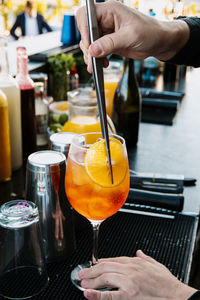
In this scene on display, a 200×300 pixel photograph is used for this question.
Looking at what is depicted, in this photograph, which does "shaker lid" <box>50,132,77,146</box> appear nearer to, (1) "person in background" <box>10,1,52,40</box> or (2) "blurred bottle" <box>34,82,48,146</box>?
(2) "blurred bottle" <box>34,82,48,146</box>

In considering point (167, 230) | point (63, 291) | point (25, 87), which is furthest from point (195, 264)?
point (25, 87)

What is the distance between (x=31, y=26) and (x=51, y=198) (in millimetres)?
5940

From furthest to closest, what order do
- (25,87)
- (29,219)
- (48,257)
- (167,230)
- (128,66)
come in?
(128,66) < (25,87) < (167,230) < (48,257) < (29,219)

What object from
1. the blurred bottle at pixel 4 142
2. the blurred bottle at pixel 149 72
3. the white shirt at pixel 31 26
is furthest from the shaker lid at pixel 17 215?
the white shirt at pixel 31 26

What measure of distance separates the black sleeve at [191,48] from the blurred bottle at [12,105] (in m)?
0.52

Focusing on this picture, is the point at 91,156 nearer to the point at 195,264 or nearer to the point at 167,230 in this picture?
the point at 167,230

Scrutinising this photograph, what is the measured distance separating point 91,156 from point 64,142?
7.3 inches

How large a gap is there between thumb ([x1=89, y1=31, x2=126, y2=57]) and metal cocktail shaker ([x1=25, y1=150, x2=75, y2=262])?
0.76 feet

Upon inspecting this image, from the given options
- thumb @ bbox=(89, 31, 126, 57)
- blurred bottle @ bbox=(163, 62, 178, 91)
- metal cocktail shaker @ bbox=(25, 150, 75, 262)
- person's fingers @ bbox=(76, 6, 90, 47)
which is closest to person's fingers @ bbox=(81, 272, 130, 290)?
metal cocktail shaker @ bbox=(25, 150, 75, 262)

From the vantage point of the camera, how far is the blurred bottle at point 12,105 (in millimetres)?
1048

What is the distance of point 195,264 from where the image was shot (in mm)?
938

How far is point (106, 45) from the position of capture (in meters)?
0.73

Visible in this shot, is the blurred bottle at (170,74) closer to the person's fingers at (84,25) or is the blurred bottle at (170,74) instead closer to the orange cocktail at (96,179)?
the person's fingers at (84,25)

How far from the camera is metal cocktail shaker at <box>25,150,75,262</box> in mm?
745
